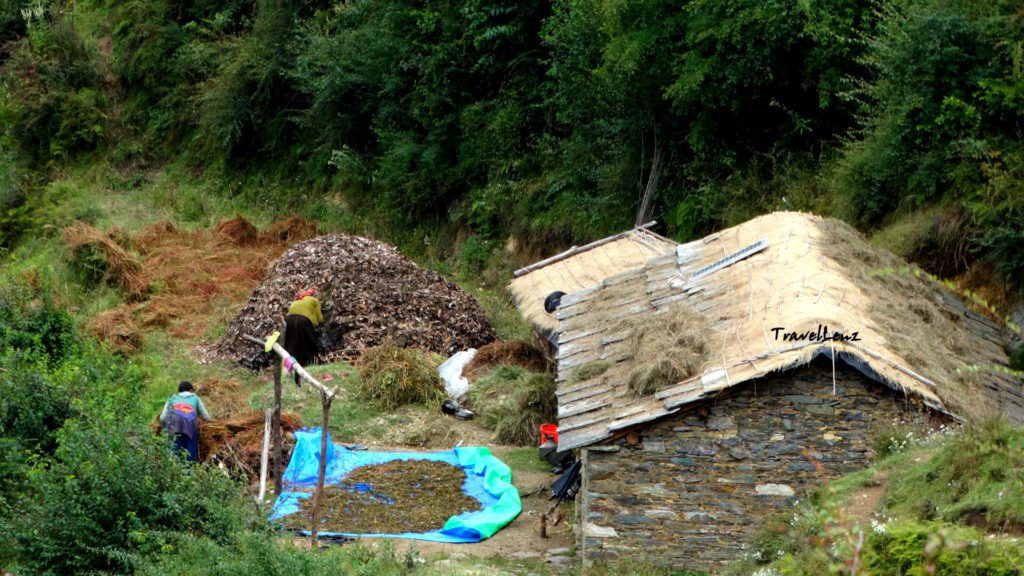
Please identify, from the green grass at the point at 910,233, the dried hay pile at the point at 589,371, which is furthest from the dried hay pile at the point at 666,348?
the green grass at the point at 910,233

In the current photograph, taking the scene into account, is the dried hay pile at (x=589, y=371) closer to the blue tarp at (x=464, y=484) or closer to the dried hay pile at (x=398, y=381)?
the blue tarp at (x=464, y=484)

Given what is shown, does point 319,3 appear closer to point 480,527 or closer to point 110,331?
point 110,331

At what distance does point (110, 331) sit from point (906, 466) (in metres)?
13.8

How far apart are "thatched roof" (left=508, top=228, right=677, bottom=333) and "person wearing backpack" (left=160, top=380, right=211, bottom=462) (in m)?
4.63

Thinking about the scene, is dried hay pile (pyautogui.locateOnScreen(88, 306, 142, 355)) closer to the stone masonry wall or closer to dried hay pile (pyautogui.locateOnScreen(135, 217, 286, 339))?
dried hay pile (pyautogui.locateOnScreen(135, 217, 286, 339))

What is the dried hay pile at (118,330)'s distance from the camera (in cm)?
1808

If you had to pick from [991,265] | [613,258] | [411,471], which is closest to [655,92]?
[613,258]

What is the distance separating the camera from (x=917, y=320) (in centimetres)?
1122

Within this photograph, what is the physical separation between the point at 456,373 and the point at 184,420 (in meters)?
4.51

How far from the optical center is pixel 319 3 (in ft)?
96.1

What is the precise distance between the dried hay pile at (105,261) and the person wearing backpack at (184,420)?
867 centimetres

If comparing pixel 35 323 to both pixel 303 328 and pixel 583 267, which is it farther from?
pixel 583 267

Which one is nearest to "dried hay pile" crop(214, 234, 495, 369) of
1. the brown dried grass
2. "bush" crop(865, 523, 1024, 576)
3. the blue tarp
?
the blue tarp

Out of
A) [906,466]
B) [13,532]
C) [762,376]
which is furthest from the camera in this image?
[13,532]
